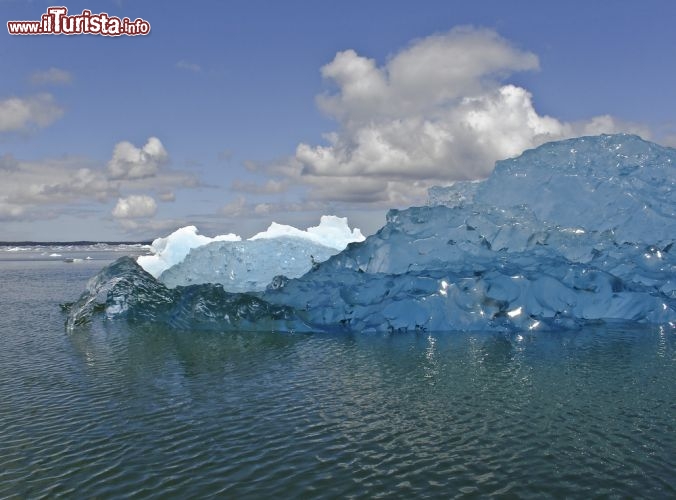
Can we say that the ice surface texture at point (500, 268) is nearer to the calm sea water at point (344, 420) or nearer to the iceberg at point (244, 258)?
the calm sea water at point (344, 420)

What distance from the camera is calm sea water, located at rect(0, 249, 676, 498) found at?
1280 centimetres

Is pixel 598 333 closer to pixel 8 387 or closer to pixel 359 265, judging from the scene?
pixel 359 265

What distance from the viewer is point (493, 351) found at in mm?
27203

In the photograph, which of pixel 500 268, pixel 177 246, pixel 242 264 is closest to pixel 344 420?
pixel 500 268

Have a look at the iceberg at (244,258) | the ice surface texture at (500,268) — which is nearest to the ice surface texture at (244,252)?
the iceberg at (244,258)

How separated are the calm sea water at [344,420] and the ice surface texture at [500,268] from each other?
5.73m

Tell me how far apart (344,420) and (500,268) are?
23.1 metres

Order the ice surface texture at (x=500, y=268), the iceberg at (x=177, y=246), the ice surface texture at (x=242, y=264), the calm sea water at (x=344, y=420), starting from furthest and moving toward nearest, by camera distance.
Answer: the iceberg at (x=177, y=246) → the ice surface texture at (x=242, y=264) → the ice surface texture at (x=500, y=268) → the calm sea water at (x=344, y=420)

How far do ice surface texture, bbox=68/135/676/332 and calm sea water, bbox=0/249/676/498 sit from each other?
5729 millimetres

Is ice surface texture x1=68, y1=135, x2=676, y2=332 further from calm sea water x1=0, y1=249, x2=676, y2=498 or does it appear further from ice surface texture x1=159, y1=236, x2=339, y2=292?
Result: ice surface texture x1=159, y1=236, x2=339, y2=292

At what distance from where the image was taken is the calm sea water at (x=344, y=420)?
12805 mm

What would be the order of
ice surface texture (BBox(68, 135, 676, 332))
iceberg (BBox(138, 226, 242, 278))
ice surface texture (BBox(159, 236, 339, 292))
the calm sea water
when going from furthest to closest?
iceberg (BBox(138, 226, 242, 278)), ice surface texture (BBox(159, 236, 339, 292)), ice surface texture (BBox(68, 135, 676, 332)), the calm sea water

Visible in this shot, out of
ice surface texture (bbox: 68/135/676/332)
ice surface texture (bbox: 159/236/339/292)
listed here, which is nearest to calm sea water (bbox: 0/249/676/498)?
ice surface texture (bbox: 68/135/676/332)

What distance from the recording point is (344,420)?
17109 millimetres
